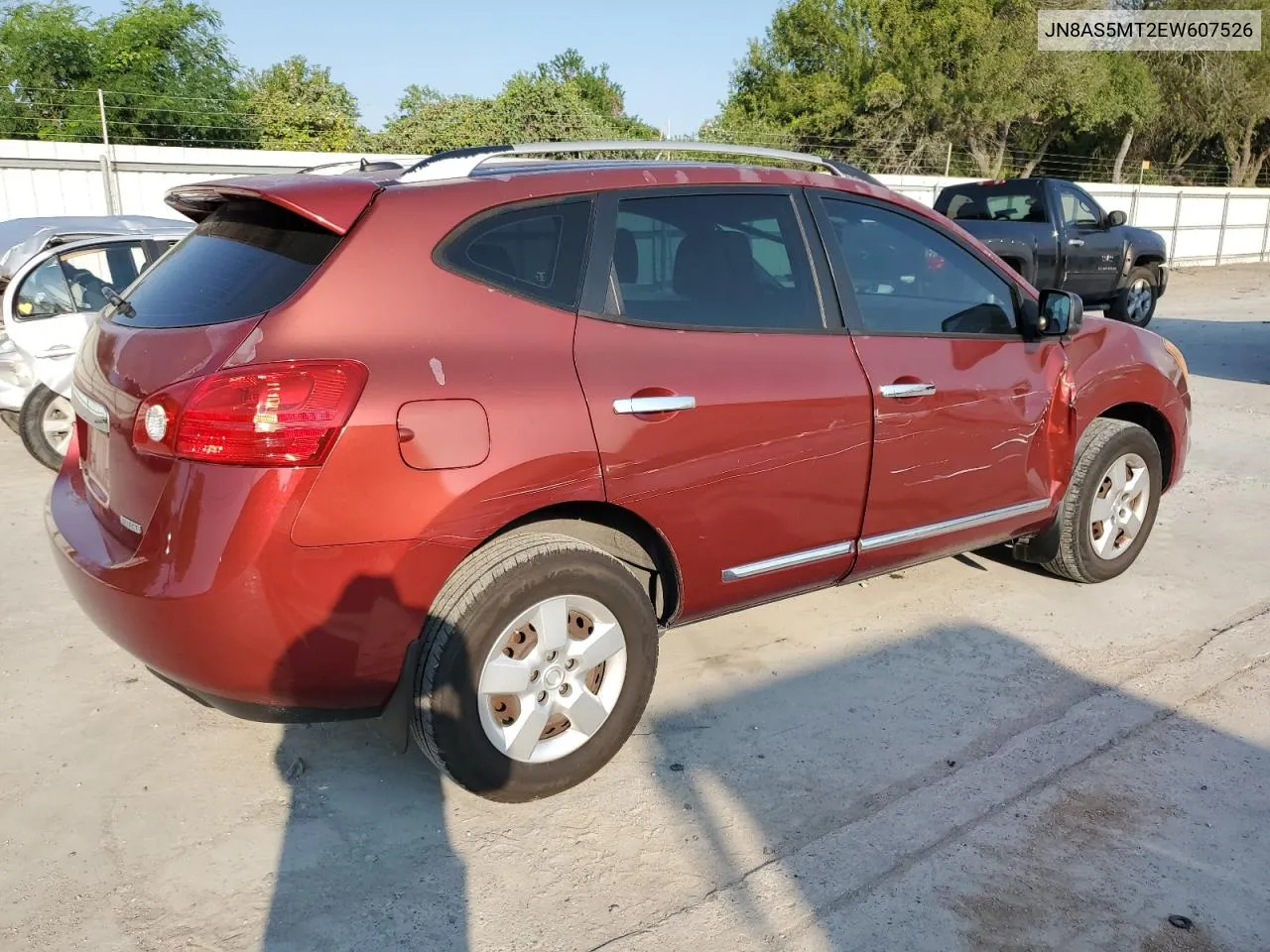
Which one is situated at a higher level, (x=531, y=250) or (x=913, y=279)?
(x=531, y=250)

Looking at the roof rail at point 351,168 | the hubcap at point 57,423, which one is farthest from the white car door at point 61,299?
the roof rail at point 351,168

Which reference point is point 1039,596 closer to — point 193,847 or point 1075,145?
point 193,847

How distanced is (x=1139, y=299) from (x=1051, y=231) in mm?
2642

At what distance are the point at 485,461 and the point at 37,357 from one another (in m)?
5.31

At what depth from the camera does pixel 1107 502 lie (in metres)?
4.74

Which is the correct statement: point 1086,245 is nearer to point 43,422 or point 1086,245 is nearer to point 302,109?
point 43,422

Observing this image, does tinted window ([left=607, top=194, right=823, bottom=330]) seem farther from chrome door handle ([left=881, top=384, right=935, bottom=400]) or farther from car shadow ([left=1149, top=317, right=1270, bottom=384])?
car shadow ([left=1149, top=317, right=1270, bottom=384])

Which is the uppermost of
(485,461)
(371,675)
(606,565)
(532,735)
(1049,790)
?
(485,461)

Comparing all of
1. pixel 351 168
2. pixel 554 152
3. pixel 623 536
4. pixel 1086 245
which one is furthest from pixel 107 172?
pixel 623 536

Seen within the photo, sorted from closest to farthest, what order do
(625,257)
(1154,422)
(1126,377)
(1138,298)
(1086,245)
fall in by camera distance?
(625,257) → (1126,377) → (1154,422) → (1086,245) → (1138,298)

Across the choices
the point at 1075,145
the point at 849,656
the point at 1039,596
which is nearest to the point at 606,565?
the point at 849,656

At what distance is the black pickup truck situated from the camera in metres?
13.4

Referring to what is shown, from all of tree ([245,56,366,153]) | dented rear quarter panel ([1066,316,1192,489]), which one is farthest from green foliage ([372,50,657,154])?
dented rear quarter panel ([1066,316,1192,489])

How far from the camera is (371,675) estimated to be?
2.86 metres
